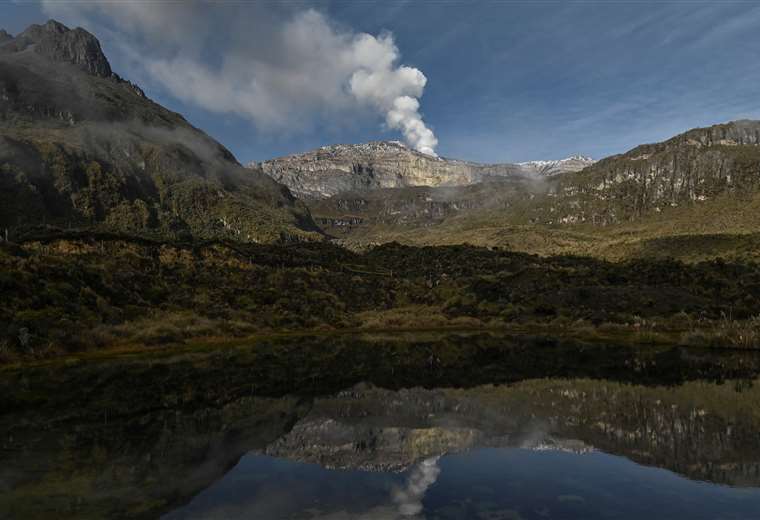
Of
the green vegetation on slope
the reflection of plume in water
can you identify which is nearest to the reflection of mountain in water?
the reflection of plume in water

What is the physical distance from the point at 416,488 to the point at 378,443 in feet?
20.6

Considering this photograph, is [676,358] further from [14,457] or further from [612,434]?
[14,457]

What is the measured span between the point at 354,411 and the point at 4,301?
155 ft

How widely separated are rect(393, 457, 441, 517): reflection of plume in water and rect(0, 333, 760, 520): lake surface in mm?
87

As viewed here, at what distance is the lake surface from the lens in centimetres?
1577

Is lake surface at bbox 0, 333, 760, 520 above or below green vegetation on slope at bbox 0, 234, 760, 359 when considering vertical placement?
below

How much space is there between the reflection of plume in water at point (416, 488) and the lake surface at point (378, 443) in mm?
87

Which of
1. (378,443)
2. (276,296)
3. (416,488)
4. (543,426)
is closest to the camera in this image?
(416,488)

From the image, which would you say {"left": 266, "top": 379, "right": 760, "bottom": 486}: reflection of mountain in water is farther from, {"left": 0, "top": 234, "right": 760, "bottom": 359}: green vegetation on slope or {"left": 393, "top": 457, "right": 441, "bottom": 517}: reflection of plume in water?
{"left": 0, "top": 234, "right": 760, "bottom": 359}: green vegetation on slope

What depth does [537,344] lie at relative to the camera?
74.6m

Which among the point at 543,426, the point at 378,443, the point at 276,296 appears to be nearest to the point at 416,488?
the point at 378,443

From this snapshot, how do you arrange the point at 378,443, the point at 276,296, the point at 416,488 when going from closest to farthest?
1. the point at 416,488
2. the point at 378,443
3. the point at 276,296

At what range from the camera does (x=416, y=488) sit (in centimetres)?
1720

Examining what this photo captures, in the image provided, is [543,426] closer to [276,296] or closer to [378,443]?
[378,443]
